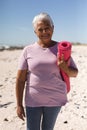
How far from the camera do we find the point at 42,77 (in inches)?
154

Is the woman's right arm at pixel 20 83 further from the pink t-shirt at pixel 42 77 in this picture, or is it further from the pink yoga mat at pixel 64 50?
the pink yoga mat at pixel 64 50

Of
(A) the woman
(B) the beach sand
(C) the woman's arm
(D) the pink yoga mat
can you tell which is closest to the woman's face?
(A) the woman

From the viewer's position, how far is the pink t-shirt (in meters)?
3.88

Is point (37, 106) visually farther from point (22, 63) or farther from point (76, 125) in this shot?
point (76, 125)

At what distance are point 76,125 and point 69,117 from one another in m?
0.51

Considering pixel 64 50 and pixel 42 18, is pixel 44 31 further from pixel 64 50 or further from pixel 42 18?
pixel 64 50

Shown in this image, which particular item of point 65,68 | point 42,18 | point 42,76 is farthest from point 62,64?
point 42,18

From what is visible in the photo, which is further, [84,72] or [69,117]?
[84,72]

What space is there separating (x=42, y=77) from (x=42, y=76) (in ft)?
0.04

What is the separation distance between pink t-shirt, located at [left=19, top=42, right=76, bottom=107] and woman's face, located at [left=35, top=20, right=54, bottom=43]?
0.31 feet

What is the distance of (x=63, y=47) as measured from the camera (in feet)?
12.4

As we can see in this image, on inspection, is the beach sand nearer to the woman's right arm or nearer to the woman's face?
the woman's right arm

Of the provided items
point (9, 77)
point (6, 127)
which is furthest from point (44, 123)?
point (9, 77)

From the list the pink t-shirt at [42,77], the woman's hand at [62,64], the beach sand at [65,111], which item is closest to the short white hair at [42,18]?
the pink t-shirt at [42,77]
